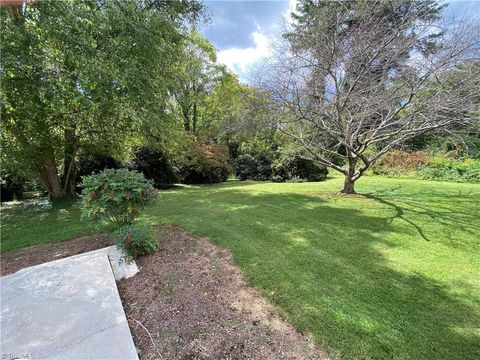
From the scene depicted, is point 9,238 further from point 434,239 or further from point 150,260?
point 434,239

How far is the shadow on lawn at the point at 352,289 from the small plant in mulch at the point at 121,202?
1.18m

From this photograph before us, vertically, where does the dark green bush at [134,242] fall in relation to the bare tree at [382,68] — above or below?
below

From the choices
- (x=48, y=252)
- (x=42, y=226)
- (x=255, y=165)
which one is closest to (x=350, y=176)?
(x=48, y=252)

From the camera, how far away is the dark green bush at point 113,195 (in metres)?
3.55

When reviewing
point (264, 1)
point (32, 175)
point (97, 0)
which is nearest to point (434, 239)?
point (264, 1)

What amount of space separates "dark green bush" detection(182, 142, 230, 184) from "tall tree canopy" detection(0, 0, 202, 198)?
447cm

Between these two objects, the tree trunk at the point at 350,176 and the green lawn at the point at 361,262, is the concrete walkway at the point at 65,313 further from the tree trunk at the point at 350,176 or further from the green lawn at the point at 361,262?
the tree trunk at the point at 350,176

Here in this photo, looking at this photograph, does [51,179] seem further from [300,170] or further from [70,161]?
[300,170]

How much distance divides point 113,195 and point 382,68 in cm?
675

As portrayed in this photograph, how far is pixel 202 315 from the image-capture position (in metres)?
2.35

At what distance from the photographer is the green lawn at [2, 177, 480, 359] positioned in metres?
2.14

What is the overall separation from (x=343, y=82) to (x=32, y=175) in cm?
1055

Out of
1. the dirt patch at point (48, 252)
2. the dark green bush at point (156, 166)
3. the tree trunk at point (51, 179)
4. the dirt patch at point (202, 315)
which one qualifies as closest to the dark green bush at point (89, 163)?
the dark green bush at point (156, 166)

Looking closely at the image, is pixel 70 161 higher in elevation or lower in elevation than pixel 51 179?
higher
